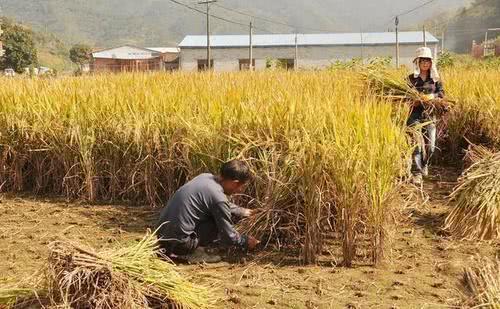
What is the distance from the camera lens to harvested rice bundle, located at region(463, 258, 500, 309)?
2.09m

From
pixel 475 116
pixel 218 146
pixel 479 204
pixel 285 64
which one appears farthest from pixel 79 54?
pixel 479 204

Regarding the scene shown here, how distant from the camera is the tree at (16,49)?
144ft

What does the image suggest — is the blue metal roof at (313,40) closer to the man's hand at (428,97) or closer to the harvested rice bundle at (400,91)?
the harvested rice bundle at (400,91)

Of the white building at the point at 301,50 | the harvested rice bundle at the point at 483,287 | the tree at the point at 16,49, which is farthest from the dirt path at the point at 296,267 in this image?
the tree at the point at 16,49

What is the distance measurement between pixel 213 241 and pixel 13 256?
140cm

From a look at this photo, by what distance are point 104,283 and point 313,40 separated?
40.0 m

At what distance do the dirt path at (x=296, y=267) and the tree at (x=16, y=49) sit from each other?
41.0 meters

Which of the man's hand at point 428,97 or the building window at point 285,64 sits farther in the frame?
the building window at point 285,64

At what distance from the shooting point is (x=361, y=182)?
355 cm

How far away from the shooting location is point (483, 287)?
218 centimetres

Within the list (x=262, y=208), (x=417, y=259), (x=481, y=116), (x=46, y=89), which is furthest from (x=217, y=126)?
(x=481, y=116)

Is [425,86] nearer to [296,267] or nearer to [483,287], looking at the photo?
[296,267]

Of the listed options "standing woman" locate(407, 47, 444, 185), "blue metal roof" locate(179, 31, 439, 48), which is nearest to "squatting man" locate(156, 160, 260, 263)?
"standing woman" locate(407, 47, 444, 185)

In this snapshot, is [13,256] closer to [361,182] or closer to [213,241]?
[213,241]
